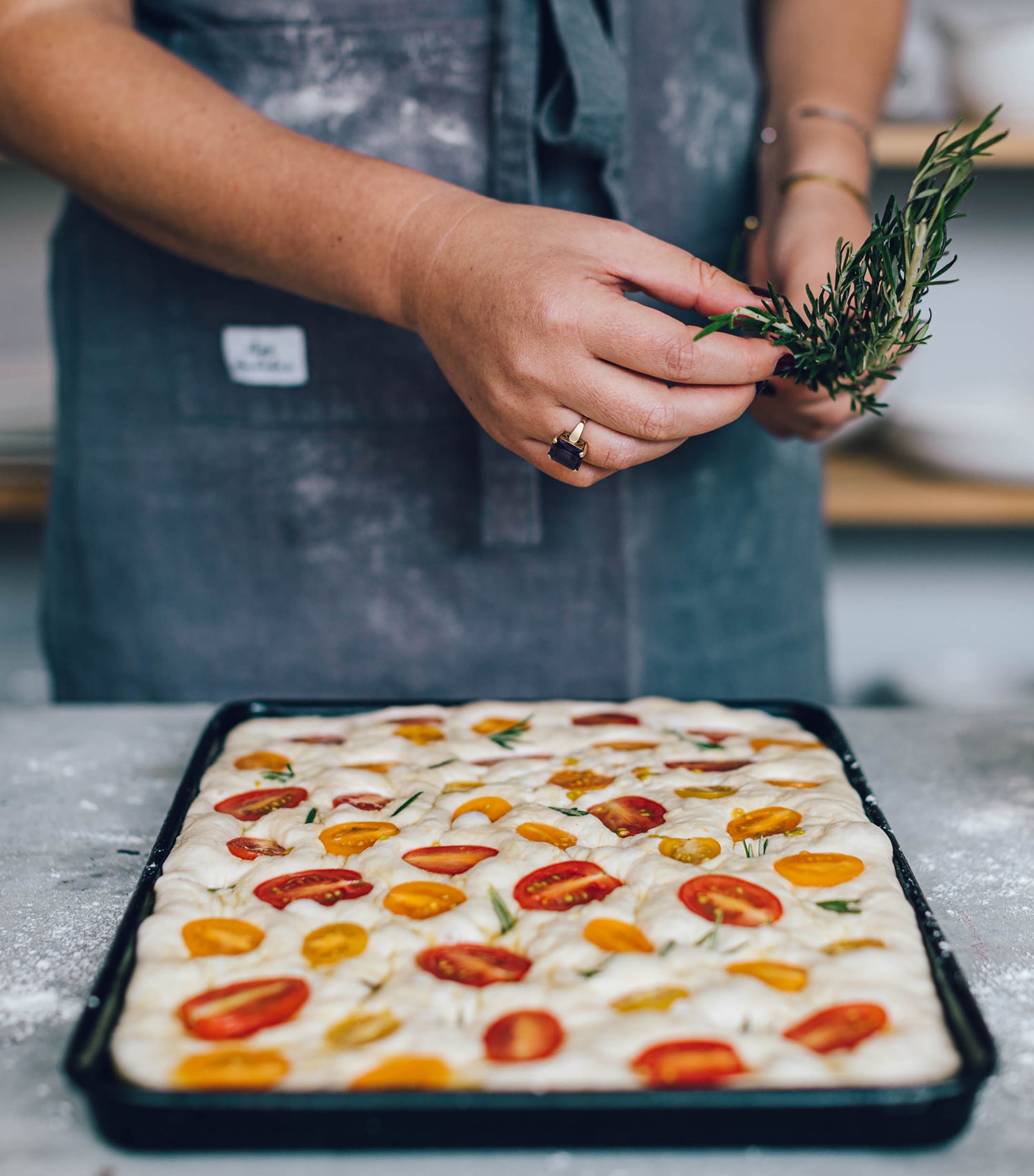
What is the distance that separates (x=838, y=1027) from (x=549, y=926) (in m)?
0.19

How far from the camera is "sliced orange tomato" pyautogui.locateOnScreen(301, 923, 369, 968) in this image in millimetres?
690

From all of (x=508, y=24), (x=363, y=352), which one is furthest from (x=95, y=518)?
(x=508, y=24)

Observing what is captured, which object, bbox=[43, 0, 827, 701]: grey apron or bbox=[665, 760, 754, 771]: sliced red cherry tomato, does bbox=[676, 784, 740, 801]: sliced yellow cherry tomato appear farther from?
bbox=[43, 0, 827, 701]: grey apron

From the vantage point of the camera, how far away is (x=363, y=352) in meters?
1.25

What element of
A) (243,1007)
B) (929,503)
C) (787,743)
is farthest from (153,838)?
(929,503)

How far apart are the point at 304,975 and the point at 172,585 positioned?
773 mm

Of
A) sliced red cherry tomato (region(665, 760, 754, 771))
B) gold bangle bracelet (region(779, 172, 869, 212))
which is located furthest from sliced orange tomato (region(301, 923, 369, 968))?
gold bangle bracelet (region(779, 172, 869, 212))

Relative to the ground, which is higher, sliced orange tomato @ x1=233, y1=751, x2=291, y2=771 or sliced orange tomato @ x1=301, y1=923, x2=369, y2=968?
sliced orange tomato @ x1=233, y1=751, x2=291, y2=771

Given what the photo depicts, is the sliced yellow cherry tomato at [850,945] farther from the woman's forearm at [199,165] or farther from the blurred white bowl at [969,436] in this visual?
the blurred white bowl at [969,436]

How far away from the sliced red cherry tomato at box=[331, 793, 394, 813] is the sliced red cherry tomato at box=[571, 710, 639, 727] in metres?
0.22

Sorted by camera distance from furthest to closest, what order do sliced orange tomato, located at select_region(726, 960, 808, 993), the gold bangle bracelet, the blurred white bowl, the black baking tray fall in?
the blurred white bowl
the gold bangle bracelet
sliced orange tomato, located at select_region(726, 960, 808, 993)
the black baking tray

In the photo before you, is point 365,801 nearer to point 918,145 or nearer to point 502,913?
point 502,913

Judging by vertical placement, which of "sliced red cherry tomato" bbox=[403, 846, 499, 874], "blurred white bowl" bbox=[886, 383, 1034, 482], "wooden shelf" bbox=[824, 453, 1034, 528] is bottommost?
"sliced red cherry tomato" bbox=[403, 846, 499, 874]

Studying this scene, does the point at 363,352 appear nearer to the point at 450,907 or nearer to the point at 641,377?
the point at 641,377
